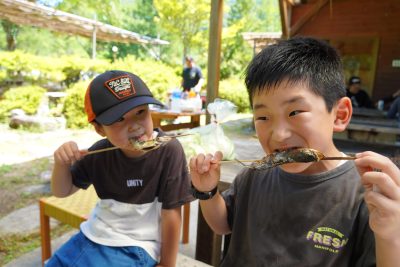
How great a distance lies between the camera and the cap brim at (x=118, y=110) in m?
1.57

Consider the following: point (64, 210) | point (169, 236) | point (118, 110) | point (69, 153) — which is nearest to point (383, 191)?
point (169, 236)

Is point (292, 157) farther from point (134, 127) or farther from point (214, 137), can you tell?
point (214, 137)

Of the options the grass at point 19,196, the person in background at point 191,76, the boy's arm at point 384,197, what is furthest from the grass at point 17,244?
the person in background at point 191,76

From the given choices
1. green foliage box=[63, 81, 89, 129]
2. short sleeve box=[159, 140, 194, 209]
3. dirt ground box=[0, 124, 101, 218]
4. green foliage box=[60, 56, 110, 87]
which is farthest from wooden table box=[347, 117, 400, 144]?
green foliage box=[60, 56, 110, 87]

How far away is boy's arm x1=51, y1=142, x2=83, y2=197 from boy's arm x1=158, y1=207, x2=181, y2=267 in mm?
576

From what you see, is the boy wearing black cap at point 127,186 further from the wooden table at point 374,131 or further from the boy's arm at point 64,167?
the wooden table at point 374,131

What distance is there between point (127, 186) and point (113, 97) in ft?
1.63

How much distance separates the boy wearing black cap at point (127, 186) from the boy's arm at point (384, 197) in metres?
0.99

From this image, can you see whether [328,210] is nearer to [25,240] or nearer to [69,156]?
[69,156]

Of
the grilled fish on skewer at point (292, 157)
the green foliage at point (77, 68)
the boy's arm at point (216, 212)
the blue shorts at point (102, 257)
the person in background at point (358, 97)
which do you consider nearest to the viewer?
the grilled fish on skewer at point (292, 157)

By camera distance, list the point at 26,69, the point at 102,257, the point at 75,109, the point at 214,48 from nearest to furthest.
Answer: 1. the point at 102,257
2. the point at 214,48
3. the point at 75,109
4. the point at 26,69

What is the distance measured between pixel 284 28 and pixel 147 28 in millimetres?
32004

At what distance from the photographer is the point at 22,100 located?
9.33 m

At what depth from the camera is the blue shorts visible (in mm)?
1563
